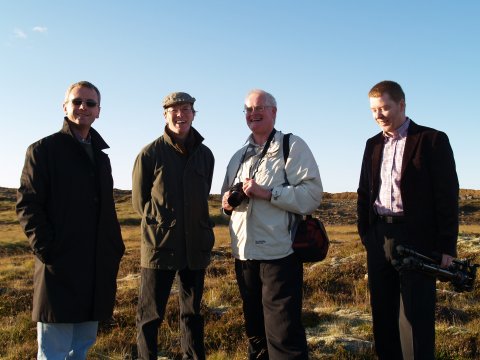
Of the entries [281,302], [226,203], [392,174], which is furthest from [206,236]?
[392,174]

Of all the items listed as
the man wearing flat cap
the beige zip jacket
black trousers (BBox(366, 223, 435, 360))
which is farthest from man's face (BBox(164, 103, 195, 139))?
black trousers (BBox(366, 223, 435, 360))

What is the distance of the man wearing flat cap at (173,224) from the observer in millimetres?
4676

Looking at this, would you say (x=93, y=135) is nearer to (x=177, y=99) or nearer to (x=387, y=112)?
(x=177, y=99)

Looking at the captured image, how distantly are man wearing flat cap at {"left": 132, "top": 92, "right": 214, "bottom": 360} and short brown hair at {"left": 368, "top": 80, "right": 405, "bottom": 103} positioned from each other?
1.76 metres

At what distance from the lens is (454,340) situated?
574 cm

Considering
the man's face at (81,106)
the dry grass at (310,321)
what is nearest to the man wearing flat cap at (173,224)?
the man's face at (81,106)

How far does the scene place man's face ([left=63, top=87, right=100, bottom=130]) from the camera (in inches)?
160

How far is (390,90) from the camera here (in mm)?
4098

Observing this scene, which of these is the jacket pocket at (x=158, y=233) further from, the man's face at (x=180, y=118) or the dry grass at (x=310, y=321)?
the dry grass at (x=310, y=321)

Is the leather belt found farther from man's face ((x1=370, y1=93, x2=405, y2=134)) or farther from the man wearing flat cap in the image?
the man wearing flat cap

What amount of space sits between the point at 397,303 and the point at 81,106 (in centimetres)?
306

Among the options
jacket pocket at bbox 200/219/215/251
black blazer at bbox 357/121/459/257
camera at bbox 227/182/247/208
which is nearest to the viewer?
black blazer at bbox 357/121/459/257

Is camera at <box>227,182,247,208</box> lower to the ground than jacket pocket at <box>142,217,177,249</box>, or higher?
higher

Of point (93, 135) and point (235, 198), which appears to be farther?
point (235, 198)
